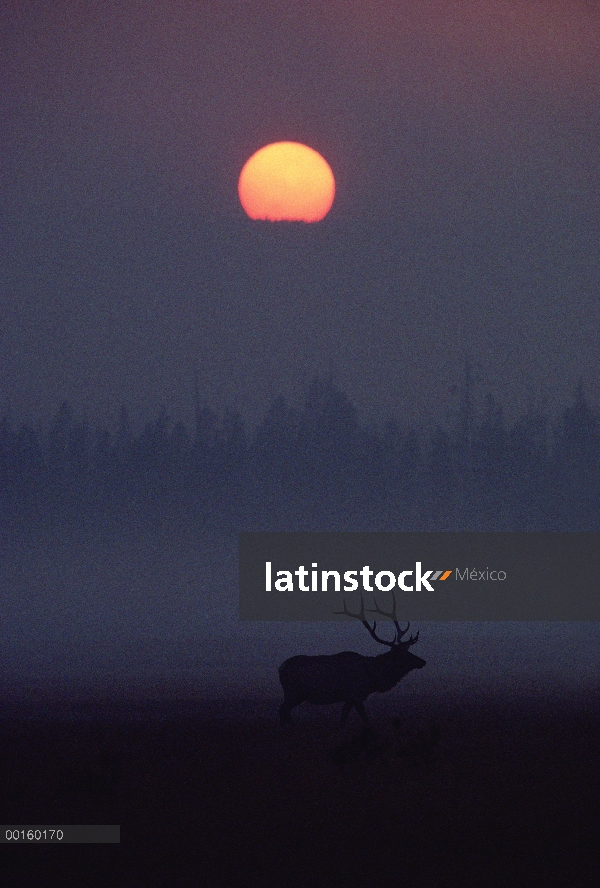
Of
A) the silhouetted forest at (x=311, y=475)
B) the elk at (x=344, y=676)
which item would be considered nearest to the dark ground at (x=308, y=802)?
the elk at (x=344, y=676)

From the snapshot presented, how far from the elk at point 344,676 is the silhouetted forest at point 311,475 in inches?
2048

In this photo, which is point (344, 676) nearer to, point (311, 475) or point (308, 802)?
point (308, 802)

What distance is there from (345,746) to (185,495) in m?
62.8

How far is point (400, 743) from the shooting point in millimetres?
11680

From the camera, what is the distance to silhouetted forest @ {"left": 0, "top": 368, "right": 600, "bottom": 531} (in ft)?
217

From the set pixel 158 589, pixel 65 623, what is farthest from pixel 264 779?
pixel 158 589

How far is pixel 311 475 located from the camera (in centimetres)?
7238

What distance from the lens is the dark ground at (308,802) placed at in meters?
7.86

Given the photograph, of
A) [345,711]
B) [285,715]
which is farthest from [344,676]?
[285,715]

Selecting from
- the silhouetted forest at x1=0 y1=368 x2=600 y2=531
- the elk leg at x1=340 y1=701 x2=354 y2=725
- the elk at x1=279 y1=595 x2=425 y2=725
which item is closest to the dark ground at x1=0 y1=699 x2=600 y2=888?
the elk leg at x1=340 y1=701 x2=354 y2=725

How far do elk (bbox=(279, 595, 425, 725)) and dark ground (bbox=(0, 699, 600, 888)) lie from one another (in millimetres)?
420

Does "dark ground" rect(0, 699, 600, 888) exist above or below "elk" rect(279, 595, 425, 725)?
below

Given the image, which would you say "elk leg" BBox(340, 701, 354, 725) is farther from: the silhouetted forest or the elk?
the silhouetted forest

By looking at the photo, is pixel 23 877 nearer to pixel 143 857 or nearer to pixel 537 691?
pixel 143 857
